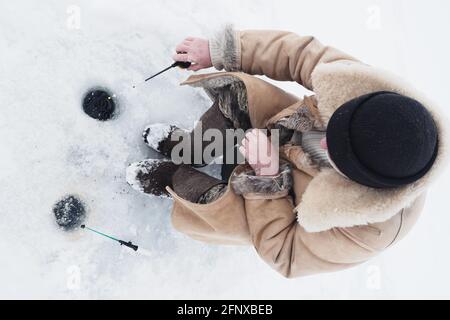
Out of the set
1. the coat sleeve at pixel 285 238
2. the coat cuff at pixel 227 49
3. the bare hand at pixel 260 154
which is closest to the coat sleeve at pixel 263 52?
the coat cuff at pixel 227 49

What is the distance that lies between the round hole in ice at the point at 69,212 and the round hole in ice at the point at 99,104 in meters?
0.34

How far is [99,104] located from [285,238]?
3.12 ft

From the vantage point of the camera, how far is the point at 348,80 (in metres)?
0.92

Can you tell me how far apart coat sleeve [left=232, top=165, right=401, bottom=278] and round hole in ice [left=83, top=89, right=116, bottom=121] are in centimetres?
75

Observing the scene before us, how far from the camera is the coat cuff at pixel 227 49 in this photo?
49.8 inches

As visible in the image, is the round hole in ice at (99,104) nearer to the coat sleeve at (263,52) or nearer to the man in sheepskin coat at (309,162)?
the man in sheepskin coat at (309,162)

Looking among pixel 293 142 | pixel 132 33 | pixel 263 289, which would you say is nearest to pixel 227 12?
pixel 132 33

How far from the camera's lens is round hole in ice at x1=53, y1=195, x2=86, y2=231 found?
1589 millimetres

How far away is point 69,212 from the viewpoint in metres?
1.60

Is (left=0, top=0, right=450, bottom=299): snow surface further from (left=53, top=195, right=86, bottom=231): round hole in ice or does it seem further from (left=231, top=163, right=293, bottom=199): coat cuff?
(left=231, top=163, right=293, bottom=199): coat cuff

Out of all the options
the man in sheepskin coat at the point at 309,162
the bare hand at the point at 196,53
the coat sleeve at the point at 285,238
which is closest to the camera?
the man in sheepskin coat at the point at 309,162

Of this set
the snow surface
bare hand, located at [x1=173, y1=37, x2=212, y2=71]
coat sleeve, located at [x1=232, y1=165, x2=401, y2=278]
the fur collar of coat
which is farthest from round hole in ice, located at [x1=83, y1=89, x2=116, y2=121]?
the fur collar of coat

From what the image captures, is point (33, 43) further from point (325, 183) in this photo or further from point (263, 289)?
point (263, 289)

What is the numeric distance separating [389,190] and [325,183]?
0.48 ft
